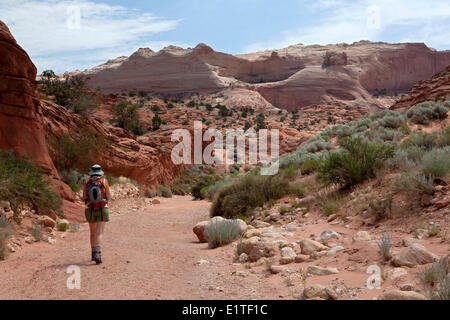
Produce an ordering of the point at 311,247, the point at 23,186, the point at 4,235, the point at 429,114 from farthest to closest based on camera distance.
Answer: the point at 429,114 < the point at 23,186 < the point at 4,235 < the point at 311,247

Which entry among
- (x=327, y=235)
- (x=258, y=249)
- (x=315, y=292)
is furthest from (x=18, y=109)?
(x=315, y=292)

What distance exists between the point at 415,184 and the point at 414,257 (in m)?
2.65

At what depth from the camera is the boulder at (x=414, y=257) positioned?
4410mm

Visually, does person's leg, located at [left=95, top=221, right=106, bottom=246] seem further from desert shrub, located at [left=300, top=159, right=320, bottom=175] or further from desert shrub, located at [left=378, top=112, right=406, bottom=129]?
desert shrub, located at [left=378, top=112, right=406, bottom=129]

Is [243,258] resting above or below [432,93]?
below

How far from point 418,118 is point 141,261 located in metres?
15.0

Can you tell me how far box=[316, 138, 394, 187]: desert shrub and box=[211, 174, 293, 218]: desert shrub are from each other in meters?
1.67

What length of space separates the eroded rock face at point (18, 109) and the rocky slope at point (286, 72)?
63591 millimetres

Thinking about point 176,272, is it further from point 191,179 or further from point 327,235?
point 191,179

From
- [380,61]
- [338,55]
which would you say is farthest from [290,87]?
[380,61]

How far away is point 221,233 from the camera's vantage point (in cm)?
788

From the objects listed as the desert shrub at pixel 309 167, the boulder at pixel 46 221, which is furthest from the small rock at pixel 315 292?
the desert shrub at pixel 309 167

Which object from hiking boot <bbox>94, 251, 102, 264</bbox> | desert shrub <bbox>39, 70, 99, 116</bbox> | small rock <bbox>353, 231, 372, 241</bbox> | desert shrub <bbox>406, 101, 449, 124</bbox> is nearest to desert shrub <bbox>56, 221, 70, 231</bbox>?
hiking boot <bbox>94, 251, 102, 264</bbox>
